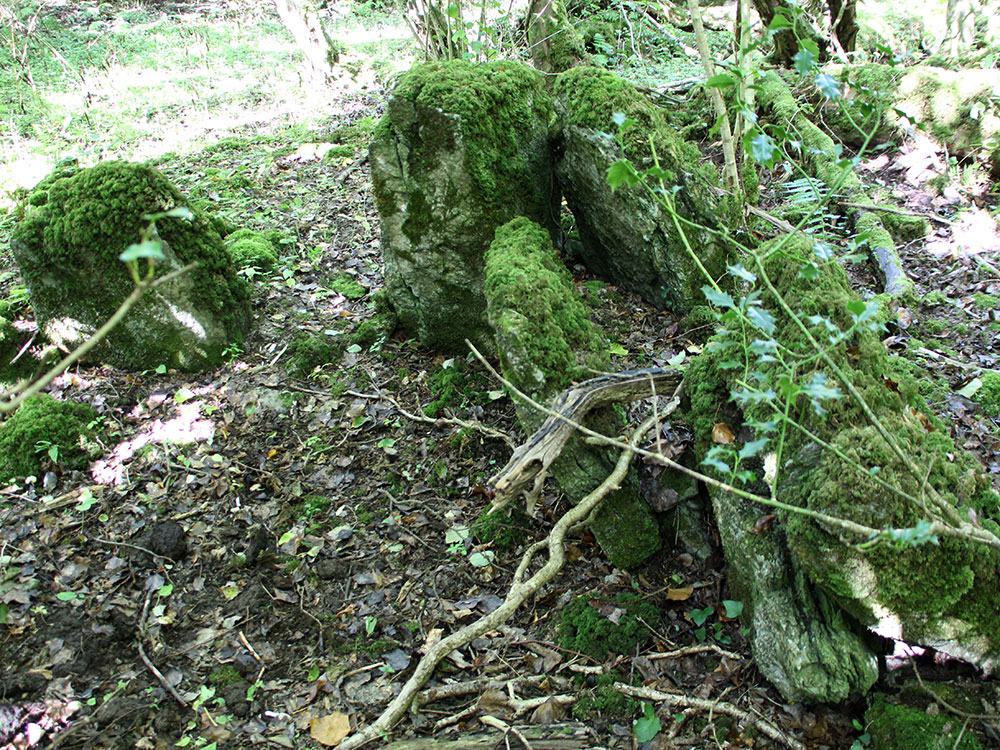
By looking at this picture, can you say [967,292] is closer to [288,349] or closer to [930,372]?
[930,372]

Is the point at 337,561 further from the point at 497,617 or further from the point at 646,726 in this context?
the point at 646,726

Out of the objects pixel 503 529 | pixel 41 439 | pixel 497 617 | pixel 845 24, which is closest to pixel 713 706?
pixel 497 617

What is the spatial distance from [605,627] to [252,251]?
4703mm

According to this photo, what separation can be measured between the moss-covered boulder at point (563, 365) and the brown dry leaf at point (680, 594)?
0.80 feet

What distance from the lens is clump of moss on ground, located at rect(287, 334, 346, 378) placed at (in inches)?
206

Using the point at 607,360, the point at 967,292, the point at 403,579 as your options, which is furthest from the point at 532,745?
the point at 967,292

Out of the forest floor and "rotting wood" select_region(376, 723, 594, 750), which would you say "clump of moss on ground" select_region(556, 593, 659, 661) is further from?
"rotting wood" select_region(376, 723, 594, 750)

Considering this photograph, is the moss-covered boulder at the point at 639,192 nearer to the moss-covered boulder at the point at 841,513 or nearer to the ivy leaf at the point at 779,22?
the moss-covered boulder at the point at 841,513

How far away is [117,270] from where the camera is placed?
509cm

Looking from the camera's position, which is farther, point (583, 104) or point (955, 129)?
point (955, 129)

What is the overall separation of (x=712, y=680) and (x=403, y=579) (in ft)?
5.90

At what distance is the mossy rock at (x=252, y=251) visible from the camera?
19.8 feet

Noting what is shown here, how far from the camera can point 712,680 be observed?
3008 millimetres

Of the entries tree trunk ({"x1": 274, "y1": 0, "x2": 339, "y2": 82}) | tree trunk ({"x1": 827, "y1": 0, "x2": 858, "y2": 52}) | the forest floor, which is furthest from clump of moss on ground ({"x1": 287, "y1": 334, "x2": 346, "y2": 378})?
tree trunk ({"x1": 827, "y1": 0, "x2": 858, "y2": 52})
